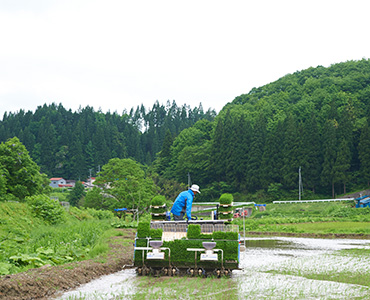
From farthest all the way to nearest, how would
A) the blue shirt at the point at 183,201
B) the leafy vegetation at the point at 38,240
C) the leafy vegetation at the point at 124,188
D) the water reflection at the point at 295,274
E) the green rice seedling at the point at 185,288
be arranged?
the leafy vegetation at the point at 124,188
the blue shirt at the point at 183,201
the leafy vegetation at the point at 38,240
the water reflection at the point at 295,274
the green rice seedling at the point at 185,288

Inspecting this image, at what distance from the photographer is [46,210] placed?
24.1 m

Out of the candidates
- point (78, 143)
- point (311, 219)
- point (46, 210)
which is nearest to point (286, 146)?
point (311, 219)

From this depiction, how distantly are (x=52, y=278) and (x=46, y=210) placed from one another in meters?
14.9

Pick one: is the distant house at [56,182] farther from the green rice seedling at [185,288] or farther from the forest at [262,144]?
the green rice seedling at [185,288]

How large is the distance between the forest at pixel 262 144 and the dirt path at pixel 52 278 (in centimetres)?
6186

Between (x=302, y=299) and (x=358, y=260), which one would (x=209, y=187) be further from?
(x=302, y=299)

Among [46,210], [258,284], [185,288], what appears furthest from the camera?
[46,210]

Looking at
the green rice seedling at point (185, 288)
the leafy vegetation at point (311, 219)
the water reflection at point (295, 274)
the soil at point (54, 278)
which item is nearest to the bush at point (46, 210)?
the soil at point (54, 278)

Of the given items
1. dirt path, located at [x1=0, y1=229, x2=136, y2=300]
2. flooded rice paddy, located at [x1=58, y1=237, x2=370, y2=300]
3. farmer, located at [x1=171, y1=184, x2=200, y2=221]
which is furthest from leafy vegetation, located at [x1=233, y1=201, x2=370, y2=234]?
dirt path, located at [x1=0, y1=229, x2=136, y2=300]

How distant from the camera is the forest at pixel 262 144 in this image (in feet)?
241

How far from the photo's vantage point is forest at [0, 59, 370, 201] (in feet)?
241

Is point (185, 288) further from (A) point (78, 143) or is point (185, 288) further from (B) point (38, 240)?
(A) point (78, 143)

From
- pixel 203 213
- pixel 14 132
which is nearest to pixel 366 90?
pixel 203 213

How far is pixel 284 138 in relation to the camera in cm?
7850
